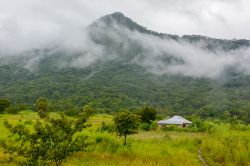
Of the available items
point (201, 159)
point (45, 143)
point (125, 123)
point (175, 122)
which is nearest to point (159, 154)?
point (201, 159)

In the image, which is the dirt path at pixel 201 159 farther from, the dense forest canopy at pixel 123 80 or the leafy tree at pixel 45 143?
the dense forest canopy at pixel 123 80

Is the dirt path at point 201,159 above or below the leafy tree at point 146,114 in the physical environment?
below

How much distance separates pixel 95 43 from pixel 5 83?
7244 cm

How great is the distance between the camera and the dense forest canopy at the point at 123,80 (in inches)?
3768

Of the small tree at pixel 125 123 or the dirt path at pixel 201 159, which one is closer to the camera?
the dirt path at pixel 201 159

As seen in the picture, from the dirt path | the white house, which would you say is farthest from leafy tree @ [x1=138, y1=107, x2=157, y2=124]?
the dirt path

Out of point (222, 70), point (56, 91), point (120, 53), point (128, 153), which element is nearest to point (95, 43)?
point (120, 53)

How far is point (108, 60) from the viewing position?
542ft

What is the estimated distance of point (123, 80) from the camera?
134 metres

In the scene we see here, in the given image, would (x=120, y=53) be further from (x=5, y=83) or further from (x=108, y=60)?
(x=5, y=83)

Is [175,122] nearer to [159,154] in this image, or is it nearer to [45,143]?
[159,154]

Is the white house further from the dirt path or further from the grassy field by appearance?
the dirt path

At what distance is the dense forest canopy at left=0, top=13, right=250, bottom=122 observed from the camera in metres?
95.7

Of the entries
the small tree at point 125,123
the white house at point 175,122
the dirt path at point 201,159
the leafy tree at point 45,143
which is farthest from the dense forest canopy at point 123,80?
the leafy tree at point 45,143
